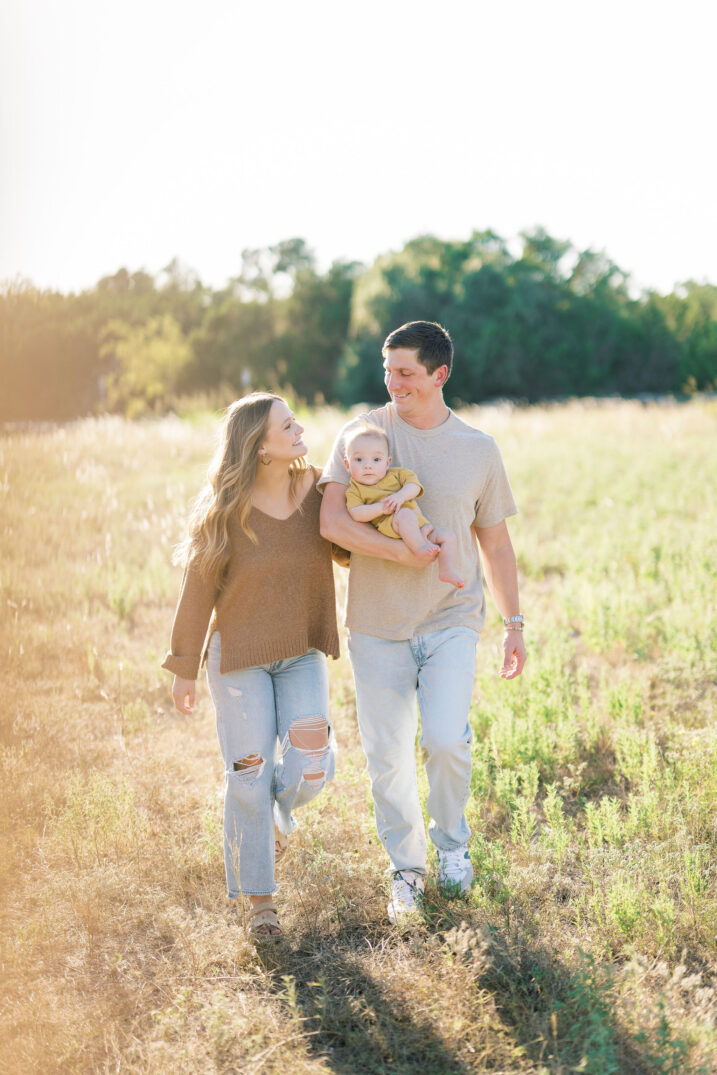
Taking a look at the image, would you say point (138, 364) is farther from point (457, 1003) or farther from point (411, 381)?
point (457, 1003)

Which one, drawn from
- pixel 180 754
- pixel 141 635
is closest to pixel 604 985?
pixel 180 754

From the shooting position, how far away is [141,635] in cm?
786

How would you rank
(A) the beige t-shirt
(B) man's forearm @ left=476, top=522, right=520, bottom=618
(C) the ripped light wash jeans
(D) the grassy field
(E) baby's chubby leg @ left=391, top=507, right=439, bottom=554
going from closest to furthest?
(D) the grassy field
(E) baby's chubby leg @ left=391, top=507, right=439, bottom=554
(C) the ripped light wash jeans
(A) the beige t-shirt
(B) man's forearm @ left=476, top=522, right=520, bottom=618

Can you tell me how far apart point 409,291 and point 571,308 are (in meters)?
10.2

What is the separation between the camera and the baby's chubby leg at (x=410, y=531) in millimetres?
3434

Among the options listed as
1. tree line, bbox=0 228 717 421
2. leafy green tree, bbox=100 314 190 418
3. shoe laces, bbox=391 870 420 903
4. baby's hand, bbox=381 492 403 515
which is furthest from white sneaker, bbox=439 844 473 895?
tree line, bbox=0 228 717 421

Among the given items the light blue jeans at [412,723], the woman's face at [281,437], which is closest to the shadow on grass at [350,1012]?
the light blue jeans at [412,723]

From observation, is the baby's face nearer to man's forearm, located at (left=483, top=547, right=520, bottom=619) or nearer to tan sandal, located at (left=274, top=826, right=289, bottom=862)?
man's forearm, located at (left=483, top=547, right=520, bottom=619)

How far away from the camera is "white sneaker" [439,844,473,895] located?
3688 mm

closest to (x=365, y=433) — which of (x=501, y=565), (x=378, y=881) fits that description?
(x=501, y=565)

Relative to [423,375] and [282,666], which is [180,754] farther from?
[423,375]

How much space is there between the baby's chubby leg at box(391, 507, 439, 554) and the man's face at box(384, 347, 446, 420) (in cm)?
49

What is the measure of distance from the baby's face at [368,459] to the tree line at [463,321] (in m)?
32.1

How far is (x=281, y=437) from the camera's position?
11.9 feet
